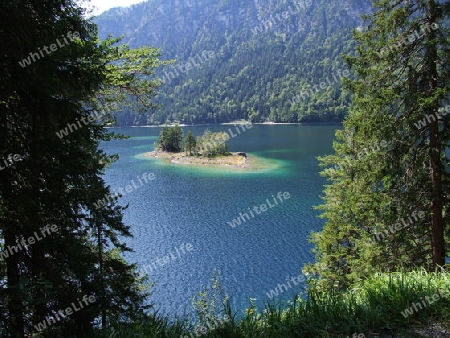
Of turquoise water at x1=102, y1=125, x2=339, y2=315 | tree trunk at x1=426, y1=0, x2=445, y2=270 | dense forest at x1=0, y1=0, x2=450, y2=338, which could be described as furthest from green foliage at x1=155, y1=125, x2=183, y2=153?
tree trunk at x1=426, y1=0, x2=445, y2=270

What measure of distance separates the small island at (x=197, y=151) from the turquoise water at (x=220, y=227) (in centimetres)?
704

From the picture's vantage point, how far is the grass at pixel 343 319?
5258 mm

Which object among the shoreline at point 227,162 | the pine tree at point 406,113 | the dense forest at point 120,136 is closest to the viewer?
the dense forest at point 120,136

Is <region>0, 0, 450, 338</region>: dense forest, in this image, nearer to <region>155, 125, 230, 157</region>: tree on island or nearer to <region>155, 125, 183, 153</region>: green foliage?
<region>155, 125, 230, 157</region>: tree on island

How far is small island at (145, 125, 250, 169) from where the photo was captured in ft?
287

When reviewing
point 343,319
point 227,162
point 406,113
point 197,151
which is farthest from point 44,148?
point 197,151

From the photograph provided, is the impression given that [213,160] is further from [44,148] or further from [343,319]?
[343,319]

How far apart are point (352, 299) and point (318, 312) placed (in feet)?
2.09

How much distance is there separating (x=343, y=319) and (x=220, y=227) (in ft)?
127

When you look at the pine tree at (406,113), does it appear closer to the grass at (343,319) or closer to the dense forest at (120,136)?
the dense forest at (120,136)

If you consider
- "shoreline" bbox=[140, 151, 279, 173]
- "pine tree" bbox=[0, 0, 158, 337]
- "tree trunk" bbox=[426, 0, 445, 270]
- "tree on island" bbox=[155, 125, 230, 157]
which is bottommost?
"shoreline" bbox=[140, 151, 279, 173]

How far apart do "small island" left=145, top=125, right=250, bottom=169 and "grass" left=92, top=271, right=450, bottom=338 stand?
74.0 metres

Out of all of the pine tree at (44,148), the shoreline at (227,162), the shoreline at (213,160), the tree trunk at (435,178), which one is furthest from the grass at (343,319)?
the shoreline at (213,160)

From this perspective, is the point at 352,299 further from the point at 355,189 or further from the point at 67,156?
the point at 355,189
